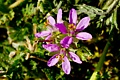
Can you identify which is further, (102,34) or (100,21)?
(102,34)

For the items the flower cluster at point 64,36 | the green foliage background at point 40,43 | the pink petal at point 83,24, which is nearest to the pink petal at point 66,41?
the flower cluster at point 64,36

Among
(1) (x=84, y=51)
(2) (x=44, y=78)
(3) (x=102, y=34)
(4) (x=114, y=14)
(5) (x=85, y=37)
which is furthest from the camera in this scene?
(3) (x=102, y=34)

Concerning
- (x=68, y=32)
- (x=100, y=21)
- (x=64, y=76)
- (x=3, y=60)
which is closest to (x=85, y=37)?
(x=68, y=32)

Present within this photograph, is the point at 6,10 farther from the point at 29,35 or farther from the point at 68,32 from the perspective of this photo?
the point at 68,32

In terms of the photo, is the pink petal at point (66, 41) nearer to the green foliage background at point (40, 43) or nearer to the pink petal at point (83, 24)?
the pink petal at point (83, 24)

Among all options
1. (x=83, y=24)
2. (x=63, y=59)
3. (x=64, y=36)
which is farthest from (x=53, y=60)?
(x=83, y=24)

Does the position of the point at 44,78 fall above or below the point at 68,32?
below
